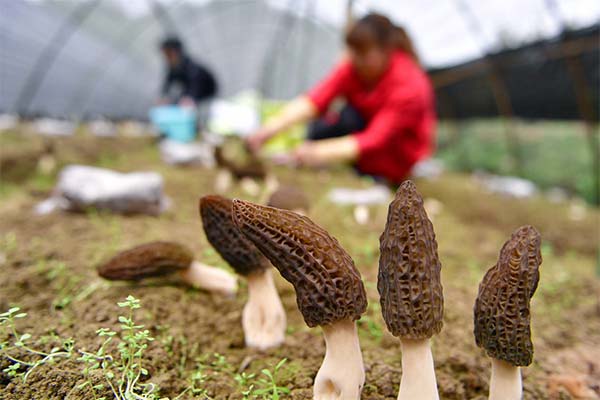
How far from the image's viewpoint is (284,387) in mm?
1274

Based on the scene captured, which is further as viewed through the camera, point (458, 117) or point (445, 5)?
point (458, 117)

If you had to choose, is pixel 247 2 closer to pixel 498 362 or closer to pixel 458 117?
pixel 458 117

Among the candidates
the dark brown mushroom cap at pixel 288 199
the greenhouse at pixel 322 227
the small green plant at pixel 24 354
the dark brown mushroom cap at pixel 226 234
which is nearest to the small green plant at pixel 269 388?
the greenhouse at pixel 322 227

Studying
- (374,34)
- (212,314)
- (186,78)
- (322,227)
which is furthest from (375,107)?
(186,78)

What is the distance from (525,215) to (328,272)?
184 inches

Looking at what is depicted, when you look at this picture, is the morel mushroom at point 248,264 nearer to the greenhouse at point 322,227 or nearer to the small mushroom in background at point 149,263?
the greenhouse at point 322,227

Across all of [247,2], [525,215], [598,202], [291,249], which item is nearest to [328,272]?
[291,249]

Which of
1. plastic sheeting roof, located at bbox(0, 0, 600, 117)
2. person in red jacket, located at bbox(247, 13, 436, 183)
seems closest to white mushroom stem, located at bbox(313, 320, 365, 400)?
person in red jacket, located at bbox(247, 13, 436, 183)

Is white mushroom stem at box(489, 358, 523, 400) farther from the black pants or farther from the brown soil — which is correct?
the black pants

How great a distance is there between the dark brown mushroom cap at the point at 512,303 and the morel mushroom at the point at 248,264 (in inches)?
27.0

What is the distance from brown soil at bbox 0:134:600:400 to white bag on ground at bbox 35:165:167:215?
8 centimetres

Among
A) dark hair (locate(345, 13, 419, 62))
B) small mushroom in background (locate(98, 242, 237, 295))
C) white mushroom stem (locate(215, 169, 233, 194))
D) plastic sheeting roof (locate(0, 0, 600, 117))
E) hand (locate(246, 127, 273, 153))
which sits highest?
plastic sheeting roof (locate(0, 0, 600, 117))

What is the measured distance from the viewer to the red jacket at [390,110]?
13.6 feet

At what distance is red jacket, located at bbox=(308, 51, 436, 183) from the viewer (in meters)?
4.16
